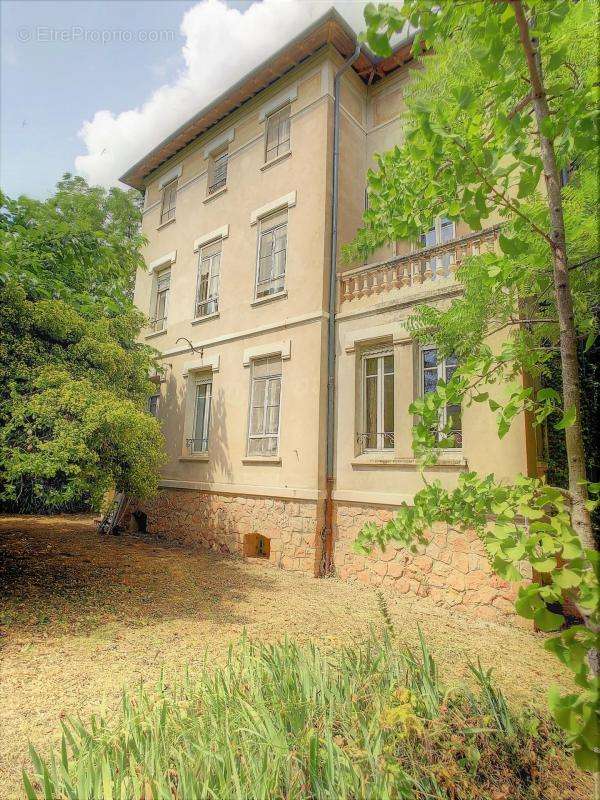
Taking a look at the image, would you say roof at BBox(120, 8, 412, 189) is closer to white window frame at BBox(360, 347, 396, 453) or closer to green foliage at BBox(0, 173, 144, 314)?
white window frame at BBox(360, 347, 396, 453)

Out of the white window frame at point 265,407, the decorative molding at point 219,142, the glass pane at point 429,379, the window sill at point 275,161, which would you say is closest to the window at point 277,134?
the window sill at point 275,161

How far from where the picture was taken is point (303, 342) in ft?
30.0

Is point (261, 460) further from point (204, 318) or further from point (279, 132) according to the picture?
point (279, 132)

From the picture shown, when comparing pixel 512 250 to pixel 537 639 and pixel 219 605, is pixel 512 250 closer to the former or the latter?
pixel 537 639

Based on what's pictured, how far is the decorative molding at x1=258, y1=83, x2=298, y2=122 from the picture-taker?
34.6ft

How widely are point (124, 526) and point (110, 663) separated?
871 centimetres

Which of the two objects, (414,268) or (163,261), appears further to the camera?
(163,261)

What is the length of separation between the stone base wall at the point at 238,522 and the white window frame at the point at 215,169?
8.52 metres

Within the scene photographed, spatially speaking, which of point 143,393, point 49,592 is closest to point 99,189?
point 143,393

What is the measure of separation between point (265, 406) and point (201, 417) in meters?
2.66

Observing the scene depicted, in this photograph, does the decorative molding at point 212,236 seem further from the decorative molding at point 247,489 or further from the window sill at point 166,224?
the decorative molding at point 247,489

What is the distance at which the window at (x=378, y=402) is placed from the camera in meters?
8.17

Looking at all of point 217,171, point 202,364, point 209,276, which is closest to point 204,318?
point 202,364

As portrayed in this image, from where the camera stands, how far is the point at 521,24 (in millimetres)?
1627
